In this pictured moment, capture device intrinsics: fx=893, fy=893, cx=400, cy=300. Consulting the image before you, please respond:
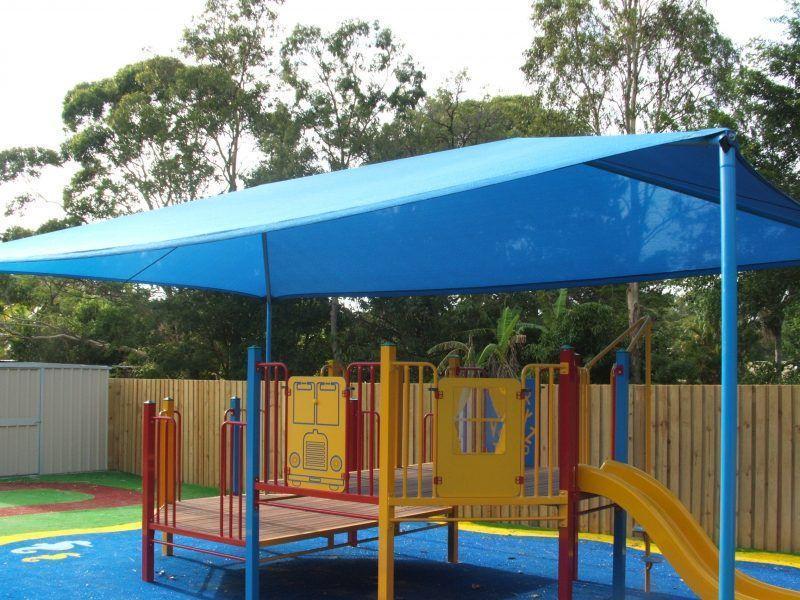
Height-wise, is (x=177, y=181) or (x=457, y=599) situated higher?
(x=177, y=181)

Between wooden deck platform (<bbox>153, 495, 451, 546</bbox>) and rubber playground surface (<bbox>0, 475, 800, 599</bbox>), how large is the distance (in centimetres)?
49

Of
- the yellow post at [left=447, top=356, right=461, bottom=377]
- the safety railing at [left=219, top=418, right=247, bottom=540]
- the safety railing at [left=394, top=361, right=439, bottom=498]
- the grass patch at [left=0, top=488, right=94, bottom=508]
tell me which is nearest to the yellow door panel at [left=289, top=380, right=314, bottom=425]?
the safety railing at [left=219, top=418, right=247, bottom=540]

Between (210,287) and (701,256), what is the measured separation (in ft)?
17.6

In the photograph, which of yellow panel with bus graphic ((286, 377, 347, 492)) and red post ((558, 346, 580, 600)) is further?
yellow panel with bus graphic ((286, 377, 347, 492))

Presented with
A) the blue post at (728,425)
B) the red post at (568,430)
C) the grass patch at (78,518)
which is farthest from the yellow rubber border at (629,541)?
the blue post at (728,425)

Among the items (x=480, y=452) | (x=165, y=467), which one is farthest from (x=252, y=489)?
(x=480, y=452)

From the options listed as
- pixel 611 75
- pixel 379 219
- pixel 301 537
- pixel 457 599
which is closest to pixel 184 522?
pixel 301 537

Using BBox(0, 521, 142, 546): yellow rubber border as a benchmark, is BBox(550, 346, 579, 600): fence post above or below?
above

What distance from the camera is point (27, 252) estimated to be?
6.44 metres

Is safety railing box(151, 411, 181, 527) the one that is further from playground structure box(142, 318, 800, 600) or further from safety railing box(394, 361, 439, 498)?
safety railing box(394, 361, 439, 498)

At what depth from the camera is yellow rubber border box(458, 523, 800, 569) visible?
8055mm

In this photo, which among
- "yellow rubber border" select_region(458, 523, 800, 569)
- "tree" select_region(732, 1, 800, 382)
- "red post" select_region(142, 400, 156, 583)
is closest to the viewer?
"red post" select_region(142, 400, 156, 583)

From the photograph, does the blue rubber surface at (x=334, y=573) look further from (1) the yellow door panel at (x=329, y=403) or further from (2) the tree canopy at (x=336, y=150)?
(2) the tree canopy at (x=336, y=150)

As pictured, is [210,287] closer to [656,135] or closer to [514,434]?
[514,434]
